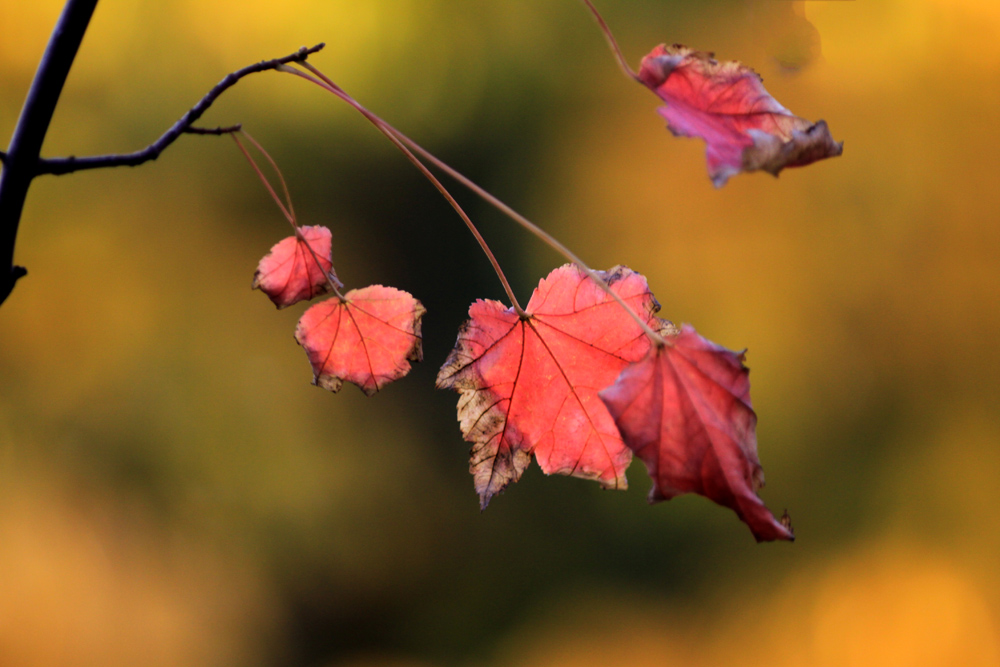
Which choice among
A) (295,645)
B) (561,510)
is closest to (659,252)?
(561,510)

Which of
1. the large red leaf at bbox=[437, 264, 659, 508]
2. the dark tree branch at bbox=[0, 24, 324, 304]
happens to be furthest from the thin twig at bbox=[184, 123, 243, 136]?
the large red leaf at bbox=[437, 264, 659, 508]

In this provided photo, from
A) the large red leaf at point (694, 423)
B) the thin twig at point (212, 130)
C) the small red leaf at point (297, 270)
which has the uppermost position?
the thin twig at point (212, 130)

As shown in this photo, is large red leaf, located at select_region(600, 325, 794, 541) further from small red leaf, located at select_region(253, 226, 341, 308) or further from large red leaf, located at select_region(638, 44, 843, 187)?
small red leaf, located at select_region(253, 226, 341, 308)

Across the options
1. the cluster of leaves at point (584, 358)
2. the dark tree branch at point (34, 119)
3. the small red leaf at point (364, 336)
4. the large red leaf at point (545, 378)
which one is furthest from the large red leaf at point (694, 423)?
the dark tree branch at point (34, 119)

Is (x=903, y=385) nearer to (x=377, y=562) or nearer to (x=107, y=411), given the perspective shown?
(x=377, y=562)

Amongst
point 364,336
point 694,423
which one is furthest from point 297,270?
point 694,423

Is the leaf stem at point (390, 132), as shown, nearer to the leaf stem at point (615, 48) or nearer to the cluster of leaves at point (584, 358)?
the cluster of leaves at point (584, 358)
